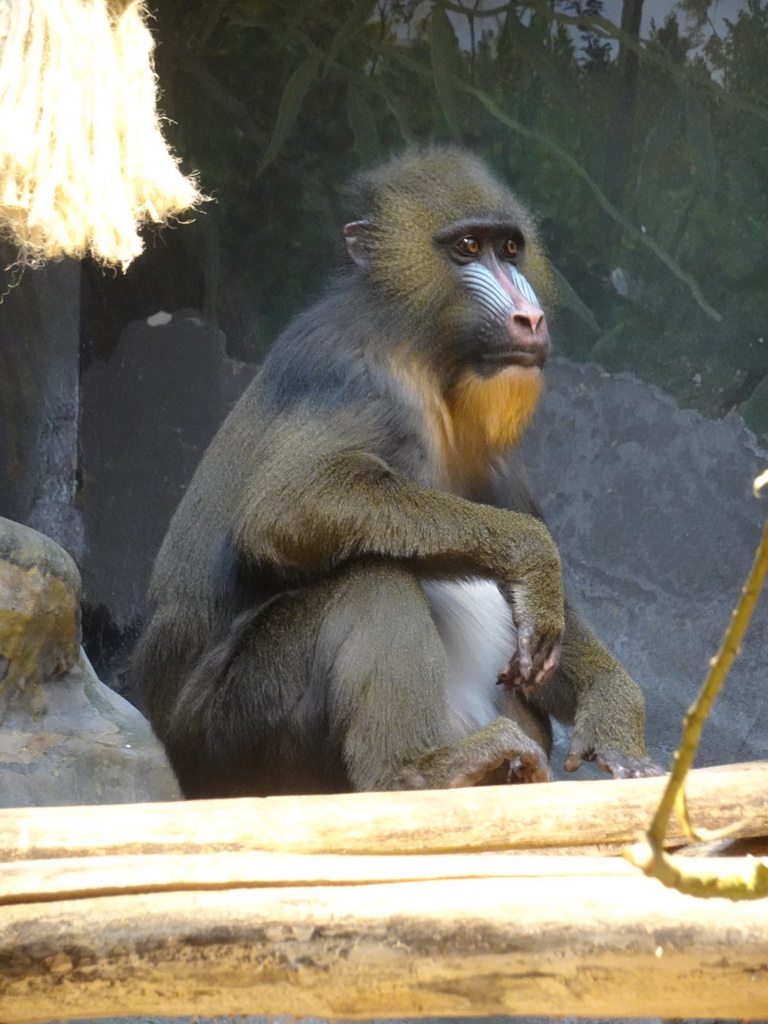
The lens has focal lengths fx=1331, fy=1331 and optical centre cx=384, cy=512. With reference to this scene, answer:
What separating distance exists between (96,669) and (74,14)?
4.00 m

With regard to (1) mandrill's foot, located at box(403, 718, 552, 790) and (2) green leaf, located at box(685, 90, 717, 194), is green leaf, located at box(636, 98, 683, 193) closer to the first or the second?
(2) green leaf, located at box(685, 90, 717, 194)

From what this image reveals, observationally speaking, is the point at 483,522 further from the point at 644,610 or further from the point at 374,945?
the point at 644,610

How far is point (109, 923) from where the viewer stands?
6.01ft

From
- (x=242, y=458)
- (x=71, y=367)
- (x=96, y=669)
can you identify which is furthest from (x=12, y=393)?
(x=242, y=458)

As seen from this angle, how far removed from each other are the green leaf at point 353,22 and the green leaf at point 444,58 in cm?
31

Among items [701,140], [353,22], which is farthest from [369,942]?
[353,22]

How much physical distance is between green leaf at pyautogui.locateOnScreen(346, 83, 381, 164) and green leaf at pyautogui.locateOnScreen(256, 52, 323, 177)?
0.21 meters

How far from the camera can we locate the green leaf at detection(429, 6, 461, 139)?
235 inches

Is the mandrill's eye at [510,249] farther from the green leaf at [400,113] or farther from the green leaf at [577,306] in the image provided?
the green leaf at [400,113]

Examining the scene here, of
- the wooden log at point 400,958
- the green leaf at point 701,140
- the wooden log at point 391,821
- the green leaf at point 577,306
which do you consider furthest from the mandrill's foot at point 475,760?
the green leaf at point 701,140

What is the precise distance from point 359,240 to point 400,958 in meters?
2.66

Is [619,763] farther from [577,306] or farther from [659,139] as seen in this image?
[659,139]

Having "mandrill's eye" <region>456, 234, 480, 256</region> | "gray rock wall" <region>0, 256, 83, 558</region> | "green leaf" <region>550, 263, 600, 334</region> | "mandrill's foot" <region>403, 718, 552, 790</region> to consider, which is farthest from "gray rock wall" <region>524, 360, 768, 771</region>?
"mandrill's foot" <region>403, 718, 552, 790</region>

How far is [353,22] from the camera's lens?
6070mm
